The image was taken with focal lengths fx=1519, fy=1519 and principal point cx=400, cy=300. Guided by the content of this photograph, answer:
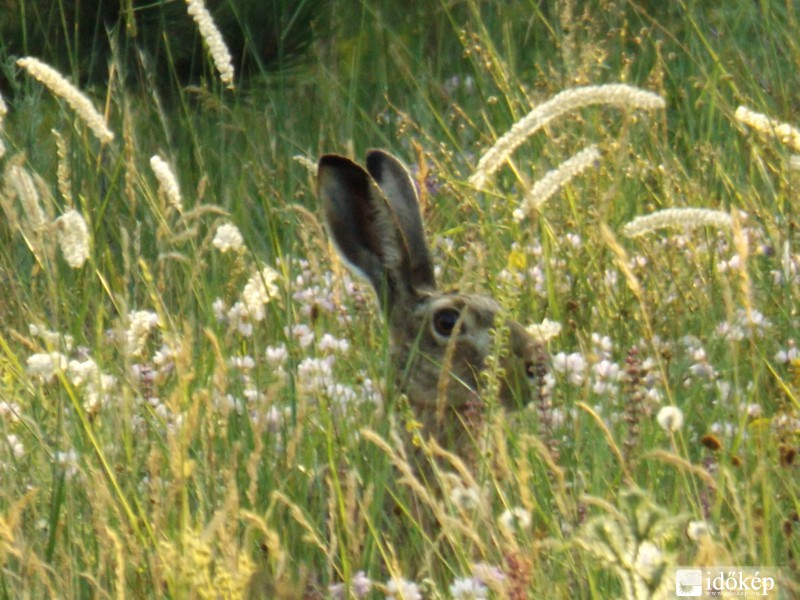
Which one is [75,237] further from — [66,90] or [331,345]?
[331,345]

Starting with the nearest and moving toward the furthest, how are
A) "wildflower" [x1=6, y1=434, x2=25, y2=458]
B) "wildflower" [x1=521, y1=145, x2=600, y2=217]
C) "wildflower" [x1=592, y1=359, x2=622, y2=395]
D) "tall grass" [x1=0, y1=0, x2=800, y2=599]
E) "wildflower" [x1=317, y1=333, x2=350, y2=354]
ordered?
"tall grass" [x1=0, y1=0, x2=800, y2=599] < "wildflower" [x1=521, y1=145, x2=600, y2=217] < "wildflower" [x1=6, y1=434, x2=25, y2=458] < "wildflower" [x1=592, y1=359, x2=622, y2=395] < "wildflower" [x1=317, y1=333, x2=350, y2=354]

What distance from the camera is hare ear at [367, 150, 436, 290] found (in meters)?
4.54

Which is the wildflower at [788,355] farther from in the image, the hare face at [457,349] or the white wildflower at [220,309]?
the white wildflower at [220,309]

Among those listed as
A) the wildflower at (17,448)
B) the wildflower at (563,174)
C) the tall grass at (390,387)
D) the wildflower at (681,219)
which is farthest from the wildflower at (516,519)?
the wildflower at (17,448)

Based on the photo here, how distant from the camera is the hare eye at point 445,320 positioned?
4285 mm

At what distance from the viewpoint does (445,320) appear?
4289mm

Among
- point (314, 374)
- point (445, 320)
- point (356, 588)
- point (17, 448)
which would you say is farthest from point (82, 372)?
point (445, 320)

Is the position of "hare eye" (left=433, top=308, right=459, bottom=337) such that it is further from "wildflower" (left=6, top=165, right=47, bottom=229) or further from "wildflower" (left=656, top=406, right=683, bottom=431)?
"wildflower" (left=656, top=406, right=683, bottom=431)

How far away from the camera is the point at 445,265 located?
4.97 m

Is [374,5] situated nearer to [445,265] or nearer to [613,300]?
[445,265]

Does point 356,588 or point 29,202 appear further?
point 29,202

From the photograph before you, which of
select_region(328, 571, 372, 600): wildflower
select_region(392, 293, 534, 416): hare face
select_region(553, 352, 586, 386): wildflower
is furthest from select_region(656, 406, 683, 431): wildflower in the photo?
select_region(392, 293, 534, 416): hare face

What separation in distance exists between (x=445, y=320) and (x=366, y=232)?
43cm

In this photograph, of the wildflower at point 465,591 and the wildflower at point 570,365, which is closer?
the wildflower at point 465,591
